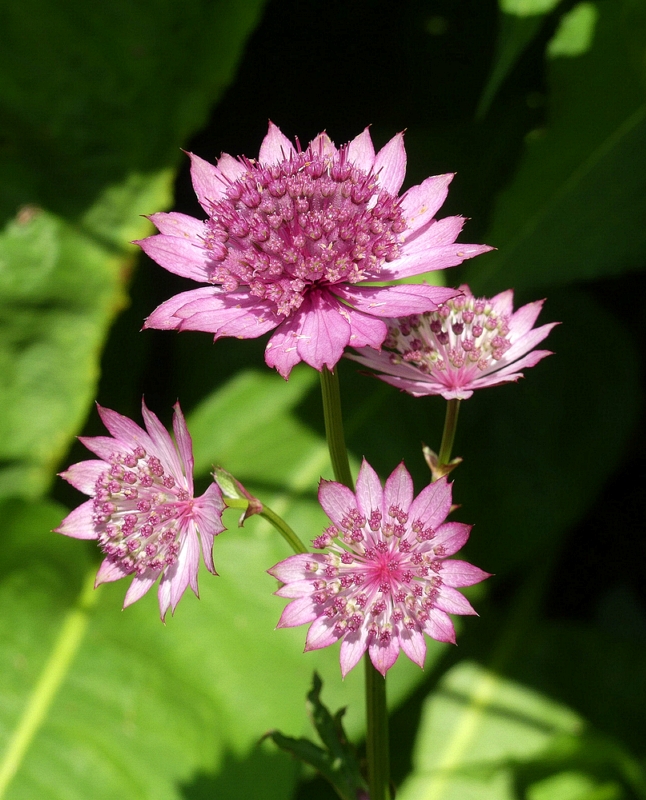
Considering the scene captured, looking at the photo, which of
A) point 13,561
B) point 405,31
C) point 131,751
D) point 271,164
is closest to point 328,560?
point 271,164

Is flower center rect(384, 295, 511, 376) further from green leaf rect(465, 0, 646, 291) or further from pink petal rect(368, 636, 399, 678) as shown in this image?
green leaf rect(465, 0, 646, 291)

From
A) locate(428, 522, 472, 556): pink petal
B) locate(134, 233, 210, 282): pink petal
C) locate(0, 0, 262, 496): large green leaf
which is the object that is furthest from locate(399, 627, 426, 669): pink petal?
locate(0, 0, 262, 496): large green leaf

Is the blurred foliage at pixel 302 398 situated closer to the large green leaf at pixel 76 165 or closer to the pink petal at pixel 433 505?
the large green leaf at pixel 76 165

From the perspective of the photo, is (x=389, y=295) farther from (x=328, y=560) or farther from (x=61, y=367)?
(x=61, y=367)

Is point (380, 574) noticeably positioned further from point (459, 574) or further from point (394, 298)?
point (394, 298)

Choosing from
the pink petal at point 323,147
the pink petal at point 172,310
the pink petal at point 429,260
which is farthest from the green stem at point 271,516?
the pink petal at point 323,147

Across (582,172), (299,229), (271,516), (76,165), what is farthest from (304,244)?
(76,165)

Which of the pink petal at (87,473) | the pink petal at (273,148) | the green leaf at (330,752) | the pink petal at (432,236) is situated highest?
the pink petal at (273,148)
